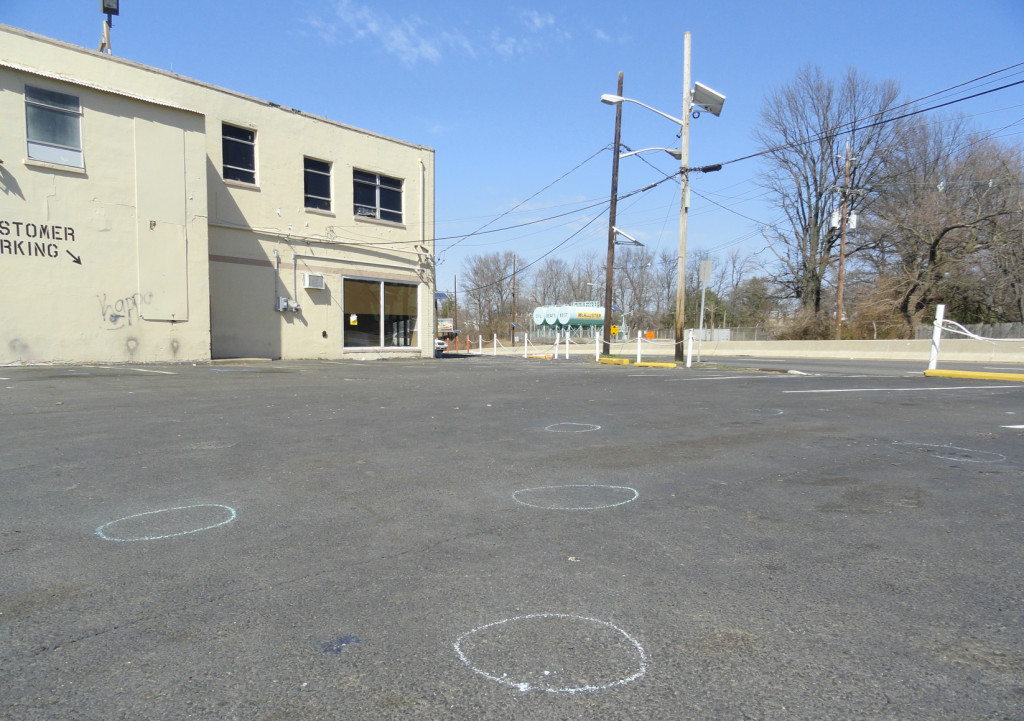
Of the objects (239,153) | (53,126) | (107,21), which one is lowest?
(53,126)

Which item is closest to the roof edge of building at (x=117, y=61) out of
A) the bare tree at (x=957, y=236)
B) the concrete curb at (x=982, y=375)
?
the concrete curb at (x=982, y=375)

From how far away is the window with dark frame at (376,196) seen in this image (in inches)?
871

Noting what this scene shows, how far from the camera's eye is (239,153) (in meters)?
19.0

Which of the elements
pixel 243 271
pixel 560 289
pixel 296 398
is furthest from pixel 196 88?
pixel 560 289

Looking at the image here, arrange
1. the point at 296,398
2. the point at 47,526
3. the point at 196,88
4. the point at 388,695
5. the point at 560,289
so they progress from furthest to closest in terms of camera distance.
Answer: the point at 560,289 → the point at 196,88 → the point at 296,398 → the point at 47,526 → the point at 388,695

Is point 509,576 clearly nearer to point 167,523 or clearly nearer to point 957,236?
point 167,523

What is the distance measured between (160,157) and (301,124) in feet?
17.8

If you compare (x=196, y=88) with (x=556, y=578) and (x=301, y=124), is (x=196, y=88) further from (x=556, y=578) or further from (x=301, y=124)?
(x=556, y=578)

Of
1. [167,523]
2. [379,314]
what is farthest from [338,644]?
Result: [379,314]

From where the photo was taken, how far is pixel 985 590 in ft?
8.70

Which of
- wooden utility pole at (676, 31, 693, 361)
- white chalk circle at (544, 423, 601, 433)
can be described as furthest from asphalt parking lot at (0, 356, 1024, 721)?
wooden utility pole at (676, 31, 693, 361)

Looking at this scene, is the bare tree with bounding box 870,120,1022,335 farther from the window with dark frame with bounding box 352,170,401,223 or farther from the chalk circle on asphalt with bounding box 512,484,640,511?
the chalk circle on asphalt with bounding box 512,484,640,511

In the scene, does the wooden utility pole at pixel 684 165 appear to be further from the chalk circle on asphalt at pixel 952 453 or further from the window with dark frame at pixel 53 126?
the window with dark frame at pixel 53 126

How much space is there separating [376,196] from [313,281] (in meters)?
4.51
